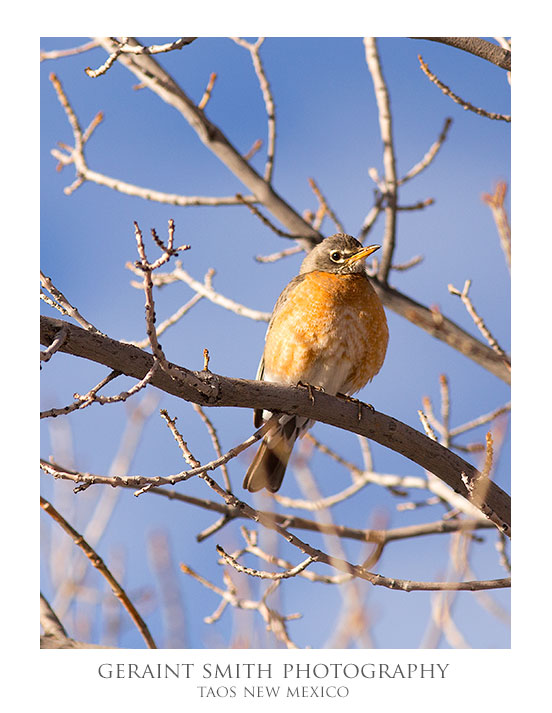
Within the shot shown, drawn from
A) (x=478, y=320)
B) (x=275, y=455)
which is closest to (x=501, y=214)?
(x=478, y=320)

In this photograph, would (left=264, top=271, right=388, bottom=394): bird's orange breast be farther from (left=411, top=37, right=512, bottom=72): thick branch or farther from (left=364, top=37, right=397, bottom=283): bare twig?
(left=411, top=37, right=512, bottom=72): thick branch

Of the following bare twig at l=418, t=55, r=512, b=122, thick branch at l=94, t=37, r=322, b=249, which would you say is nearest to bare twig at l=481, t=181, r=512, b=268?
bare twig at l=418, t=55, r=512, b=122

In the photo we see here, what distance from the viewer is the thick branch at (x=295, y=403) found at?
398 cm

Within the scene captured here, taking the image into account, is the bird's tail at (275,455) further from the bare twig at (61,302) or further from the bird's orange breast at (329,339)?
the bare twig at (61,302)

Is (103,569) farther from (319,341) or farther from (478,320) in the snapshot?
(478,320)

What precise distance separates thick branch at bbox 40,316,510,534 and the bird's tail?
1.65 m

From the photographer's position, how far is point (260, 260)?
852cm

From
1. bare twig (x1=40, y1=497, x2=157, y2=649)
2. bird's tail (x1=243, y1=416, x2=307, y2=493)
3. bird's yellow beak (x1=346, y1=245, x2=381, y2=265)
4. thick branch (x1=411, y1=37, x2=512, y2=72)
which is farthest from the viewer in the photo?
bird's yellow beak (x1=346, y1=245, x2=381, y2=265)

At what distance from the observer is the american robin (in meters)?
6.36

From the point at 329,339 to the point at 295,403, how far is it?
1.45 metres

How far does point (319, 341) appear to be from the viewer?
20.8 feet

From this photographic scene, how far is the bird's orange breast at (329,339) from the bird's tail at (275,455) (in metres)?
0.55

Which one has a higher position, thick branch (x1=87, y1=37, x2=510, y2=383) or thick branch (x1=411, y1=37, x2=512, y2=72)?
thick branch (x1=87, y1=37, x2=510, y2=383)
